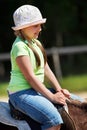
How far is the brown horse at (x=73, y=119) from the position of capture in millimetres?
5336

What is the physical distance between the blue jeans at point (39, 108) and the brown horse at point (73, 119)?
0.09 metres

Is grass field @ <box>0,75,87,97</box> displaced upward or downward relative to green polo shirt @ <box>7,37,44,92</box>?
downward

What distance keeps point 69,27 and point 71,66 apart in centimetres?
230

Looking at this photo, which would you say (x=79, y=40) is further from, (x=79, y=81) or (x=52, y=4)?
(x=79, y=81)

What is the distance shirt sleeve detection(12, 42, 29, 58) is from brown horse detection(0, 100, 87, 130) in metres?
0.54

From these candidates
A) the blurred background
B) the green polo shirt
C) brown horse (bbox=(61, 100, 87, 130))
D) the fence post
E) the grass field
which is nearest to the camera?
the green polo shirt

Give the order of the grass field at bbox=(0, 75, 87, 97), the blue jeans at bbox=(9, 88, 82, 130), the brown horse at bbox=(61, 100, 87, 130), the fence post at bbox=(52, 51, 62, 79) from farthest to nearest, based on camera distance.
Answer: the fence post at bbox=(52, 51, 62, 79) → the grass field at bbox=(0, 75, 87, 97) → the brown horse at bbox=(61, 100, 87, 130) → the blue jeans at bbox=(9, 88, 82, 130)

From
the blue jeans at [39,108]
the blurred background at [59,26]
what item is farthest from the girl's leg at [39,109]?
the blurred background at [59,26]

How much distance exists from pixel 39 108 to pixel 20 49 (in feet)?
1.71

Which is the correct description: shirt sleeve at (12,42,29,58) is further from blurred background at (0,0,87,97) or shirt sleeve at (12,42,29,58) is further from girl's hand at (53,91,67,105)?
blurred background at (0,0,87,97)

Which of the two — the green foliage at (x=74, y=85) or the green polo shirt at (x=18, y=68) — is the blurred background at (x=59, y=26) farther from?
the green polo shirt at (x=18, y=68)

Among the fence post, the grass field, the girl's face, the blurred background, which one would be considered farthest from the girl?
the blurred background

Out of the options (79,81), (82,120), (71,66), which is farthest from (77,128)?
(71,66)

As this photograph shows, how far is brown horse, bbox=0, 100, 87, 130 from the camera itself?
5336 mm
